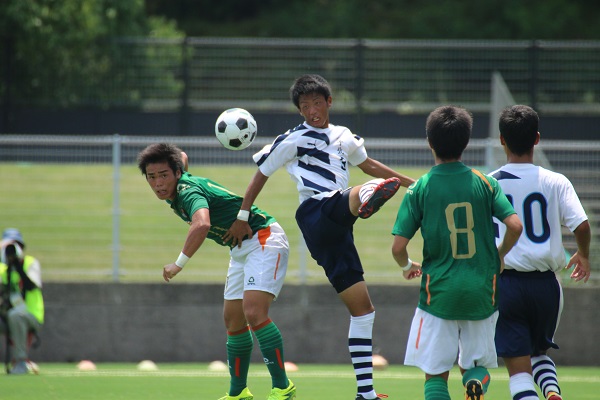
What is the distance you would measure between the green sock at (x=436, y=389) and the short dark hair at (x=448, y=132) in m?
1.24

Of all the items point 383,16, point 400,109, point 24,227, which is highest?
point 383,16

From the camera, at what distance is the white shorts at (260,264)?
680 cm

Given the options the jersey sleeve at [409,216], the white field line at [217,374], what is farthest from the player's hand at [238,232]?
the white field line at [217,374]

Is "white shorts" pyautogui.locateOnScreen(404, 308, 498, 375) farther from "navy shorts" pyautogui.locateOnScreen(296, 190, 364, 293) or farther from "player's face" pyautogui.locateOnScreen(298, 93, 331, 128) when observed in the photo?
"player's face" pyautogui.locateOnScreen(298, 93, 331, 128)

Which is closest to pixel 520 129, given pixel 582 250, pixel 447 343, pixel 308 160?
pixel 582 250

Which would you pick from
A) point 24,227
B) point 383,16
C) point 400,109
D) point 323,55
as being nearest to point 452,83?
point 400,109

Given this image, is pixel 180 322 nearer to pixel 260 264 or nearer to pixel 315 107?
pixel 260 264

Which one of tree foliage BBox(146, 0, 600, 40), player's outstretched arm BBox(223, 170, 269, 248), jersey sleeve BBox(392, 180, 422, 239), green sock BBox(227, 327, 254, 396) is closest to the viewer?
jersey sleeve BBox(392, 180, 422, 239)

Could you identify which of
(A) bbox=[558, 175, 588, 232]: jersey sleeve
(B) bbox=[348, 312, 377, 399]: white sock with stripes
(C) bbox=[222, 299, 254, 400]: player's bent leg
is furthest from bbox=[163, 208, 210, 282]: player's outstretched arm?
(A) bbox=[558, 175, 588, 232]: jersey sleeve

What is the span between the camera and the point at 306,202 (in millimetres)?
6832

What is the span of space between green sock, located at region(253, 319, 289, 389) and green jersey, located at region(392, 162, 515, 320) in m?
1.69

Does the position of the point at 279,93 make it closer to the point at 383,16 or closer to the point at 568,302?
the point at 568,302

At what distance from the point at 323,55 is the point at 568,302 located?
318 inches

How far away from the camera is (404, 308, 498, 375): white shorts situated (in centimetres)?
530
